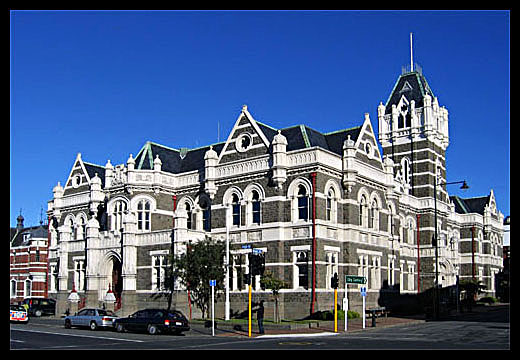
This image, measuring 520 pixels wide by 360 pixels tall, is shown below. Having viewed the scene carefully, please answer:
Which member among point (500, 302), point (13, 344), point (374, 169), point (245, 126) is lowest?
point (500, 302)

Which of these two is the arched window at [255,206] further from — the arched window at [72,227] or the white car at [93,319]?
the arched window at [72,227]

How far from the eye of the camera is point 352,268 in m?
40.7

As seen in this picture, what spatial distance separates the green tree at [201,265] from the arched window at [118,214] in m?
9.73

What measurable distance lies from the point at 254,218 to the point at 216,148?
1022 cm

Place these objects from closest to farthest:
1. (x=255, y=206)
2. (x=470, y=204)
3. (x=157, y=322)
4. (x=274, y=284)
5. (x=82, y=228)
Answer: (x=157, y=322)
(x=274, y=284)
(x=255, y=206)
(x=82, y=228)
(x=470, y=204)

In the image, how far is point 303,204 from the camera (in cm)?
3956

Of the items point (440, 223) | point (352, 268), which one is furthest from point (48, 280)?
point (440, 223)

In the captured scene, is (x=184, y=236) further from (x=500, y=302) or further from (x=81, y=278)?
(x=500, y=302)

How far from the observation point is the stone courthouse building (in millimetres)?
39312

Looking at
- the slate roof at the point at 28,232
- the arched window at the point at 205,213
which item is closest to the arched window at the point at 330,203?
the arched window at the point at 205,213

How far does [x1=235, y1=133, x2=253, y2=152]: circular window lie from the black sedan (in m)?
14.2

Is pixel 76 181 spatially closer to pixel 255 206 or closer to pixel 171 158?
pixel 171 158

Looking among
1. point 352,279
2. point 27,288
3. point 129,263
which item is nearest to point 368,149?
point 352,279
